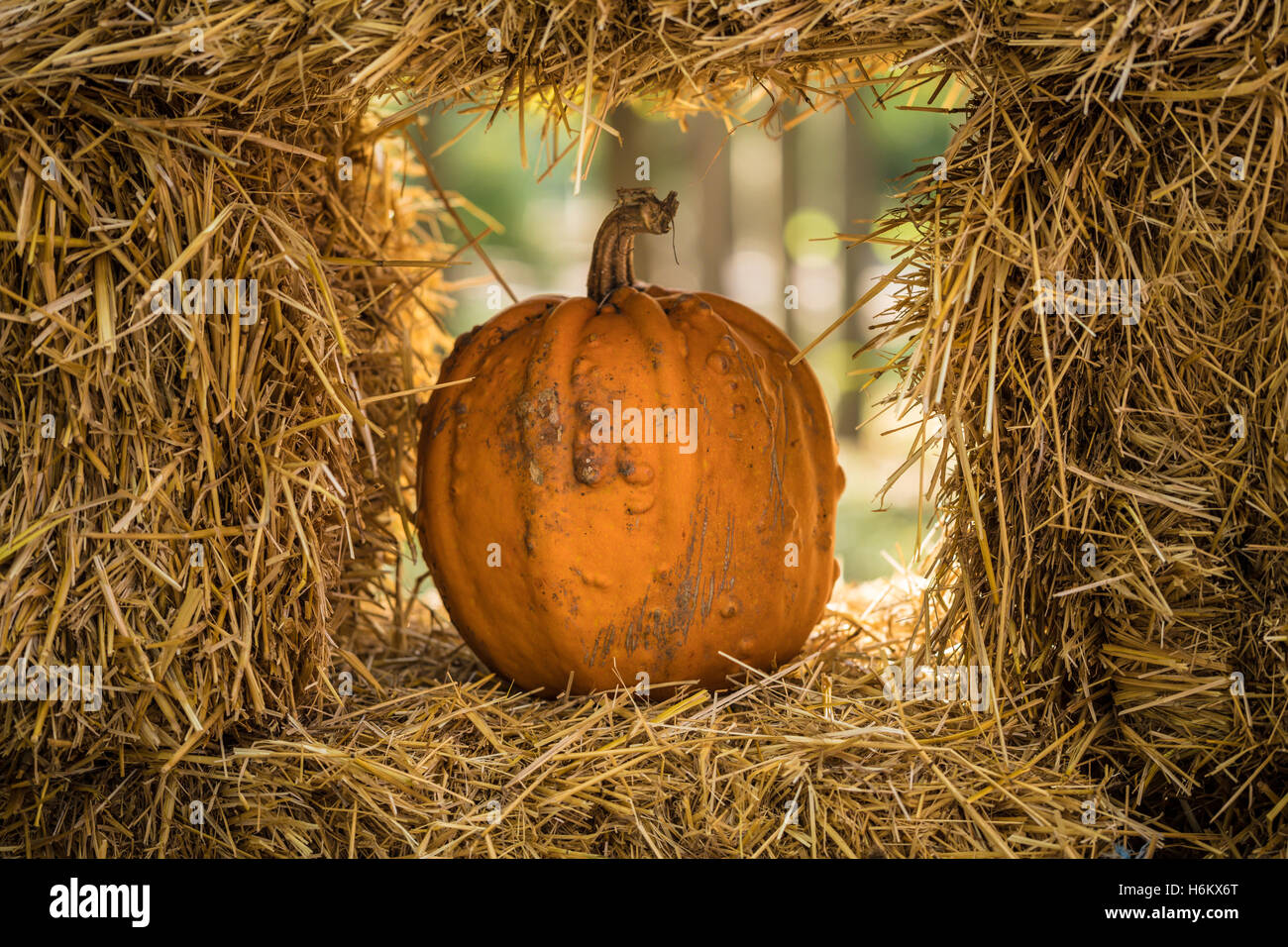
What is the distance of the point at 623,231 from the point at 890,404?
2.80 ft

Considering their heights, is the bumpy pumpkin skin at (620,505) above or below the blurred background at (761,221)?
below

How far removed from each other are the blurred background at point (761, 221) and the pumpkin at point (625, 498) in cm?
94

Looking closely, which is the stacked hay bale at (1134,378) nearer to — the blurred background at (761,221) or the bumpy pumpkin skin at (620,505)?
the bumpy pumpkin skin at (620,505)

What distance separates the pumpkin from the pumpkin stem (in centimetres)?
1

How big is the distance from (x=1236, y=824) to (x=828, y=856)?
0.77 m

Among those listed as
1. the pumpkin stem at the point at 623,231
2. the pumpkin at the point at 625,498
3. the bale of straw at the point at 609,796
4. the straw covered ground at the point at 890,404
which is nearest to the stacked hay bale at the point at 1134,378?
the straw covered ground at the point at 890,404

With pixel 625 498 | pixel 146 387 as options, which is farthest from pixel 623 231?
pixel 146 387

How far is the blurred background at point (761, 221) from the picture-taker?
6312 millimetres

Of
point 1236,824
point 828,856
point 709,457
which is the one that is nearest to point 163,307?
point 709,457

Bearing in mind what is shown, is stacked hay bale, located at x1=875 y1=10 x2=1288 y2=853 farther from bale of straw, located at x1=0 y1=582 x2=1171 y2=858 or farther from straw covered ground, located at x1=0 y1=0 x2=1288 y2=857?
bale of straw, located at x1=0 y1=582 x2=1171 y2=858

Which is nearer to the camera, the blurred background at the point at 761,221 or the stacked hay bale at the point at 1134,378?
the stacked hay bale at the point at 1134,378

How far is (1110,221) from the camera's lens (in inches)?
75.3

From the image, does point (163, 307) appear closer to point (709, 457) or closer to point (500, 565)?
point (500, 565)

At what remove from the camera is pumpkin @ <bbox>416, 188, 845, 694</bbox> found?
224 centimetres
